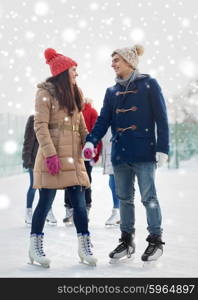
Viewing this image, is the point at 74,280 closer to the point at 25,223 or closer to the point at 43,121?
the point at 43,121

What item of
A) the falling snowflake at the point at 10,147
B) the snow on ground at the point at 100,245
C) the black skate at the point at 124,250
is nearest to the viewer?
the snow on ground at the point at 100,245

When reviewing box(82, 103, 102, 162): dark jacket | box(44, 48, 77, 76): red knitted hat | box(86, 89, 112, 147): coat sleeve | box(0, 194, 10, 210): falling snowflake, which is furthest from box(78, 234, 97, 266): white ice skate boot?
box(0, 194, 10, 210): falling snowflake

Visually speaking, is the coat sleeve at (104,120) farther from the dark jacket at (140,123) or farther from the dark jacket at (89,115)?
the dark jacket at (89,115)

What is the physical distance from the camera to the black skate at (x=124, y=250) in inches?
Result: 175

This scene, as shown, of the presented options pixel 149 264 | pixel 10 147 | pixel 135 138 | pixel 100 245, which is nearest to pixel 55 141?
pixel 135 138

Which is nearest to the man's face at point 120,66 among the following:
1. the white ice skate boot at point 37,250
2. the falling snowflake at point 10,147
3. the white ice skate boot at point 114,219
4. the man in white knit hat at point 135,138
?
the man in white knit hat at point 135,138

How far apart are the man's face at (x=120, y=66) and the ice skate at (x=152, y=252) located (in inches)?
49.8

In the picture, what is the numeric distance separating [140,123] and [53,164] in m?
0.73

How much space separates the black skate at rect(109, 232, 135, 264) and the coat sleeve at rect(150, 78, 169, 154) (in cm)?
76

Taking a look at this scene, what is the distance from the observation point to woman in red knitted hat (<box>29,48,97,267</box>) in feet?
13.8

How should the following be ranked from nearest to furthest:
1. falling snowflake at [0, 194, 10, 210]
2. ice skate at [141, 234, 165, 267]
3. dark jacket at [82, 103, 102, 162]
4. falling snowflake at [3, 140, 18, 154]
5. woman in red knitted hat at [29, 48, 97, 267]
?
woman in red knitted hat at [29, 48, 97, 267]
ice skate at [141, 234, 165, 267]
dark jacket at [82, 103, 102, 162]
falling snowflake at [0, 194, 10, 210]
falling snowflake at [3, 140, 18, 154]

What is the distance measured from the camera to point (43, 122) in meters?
4.20

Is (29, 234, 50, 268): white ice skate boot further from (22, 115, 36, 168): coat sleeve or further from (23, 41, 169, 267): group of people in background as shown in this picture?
(22, 115, 36, 168): coat sleeve

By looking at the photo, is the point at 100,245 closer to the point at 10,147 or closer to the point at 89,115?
the point at 89,115
